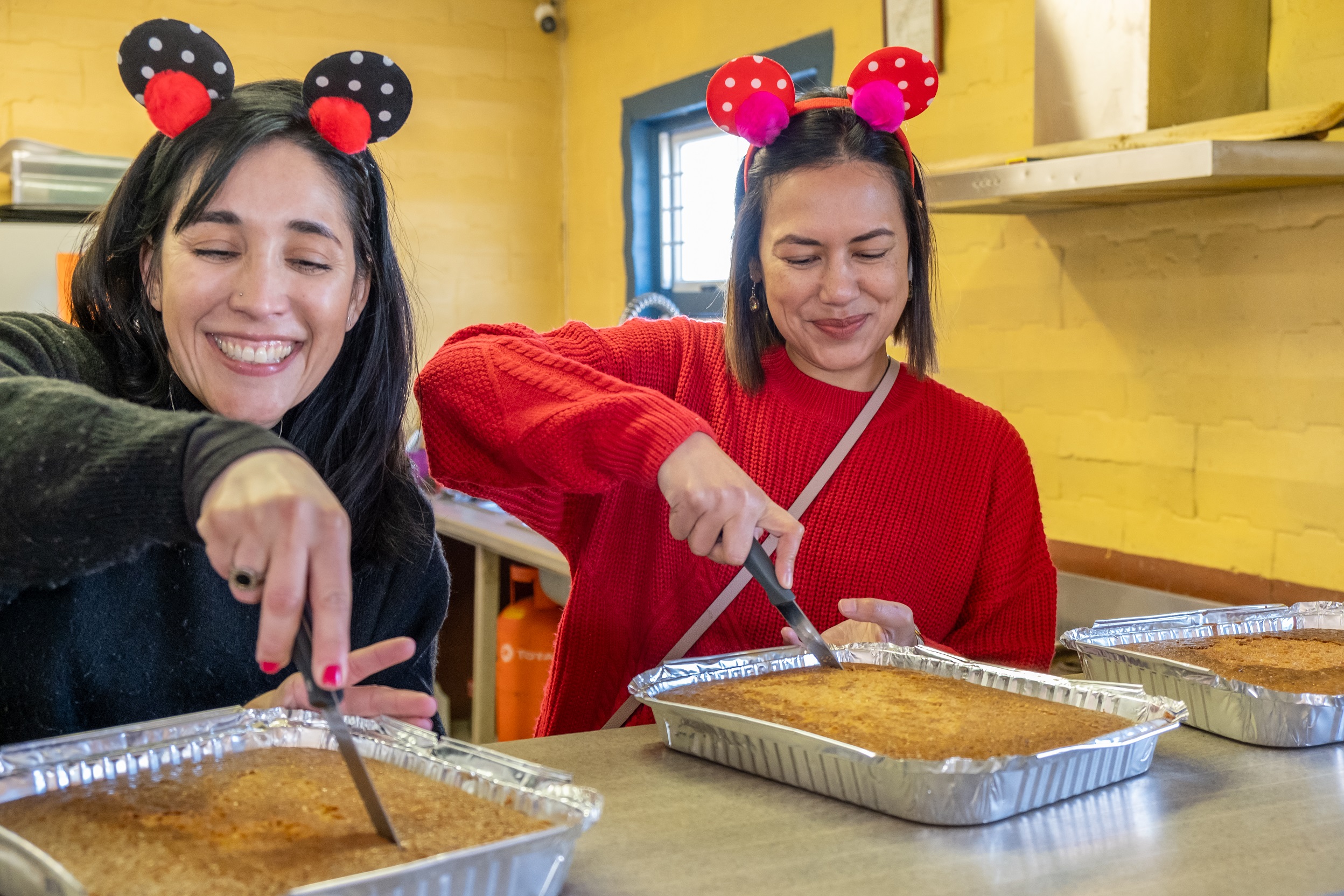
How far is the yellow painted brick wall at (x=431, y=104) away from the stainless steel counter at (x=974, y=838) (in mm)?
3400

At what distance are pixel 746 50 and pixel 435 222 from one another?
1.53m

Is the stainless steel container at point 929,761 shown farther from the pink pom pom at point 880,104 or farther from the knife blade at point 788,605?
the pink pom pom at point 880,104

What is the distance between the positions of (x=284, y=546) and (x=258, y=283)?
55cm

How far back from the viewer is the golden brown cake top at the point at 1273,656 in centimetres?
127

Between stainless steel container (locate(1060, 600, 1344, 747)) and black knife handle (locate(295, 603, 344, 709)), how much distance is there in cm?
89

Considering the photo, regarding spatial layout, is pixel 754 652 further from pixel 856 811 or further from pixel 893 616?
pixel 856 811

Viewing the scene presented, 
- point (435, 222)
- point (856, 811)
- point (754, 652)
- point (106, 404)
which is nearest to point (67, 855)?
point (106, 404)

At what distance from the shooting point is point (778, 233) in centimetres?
166

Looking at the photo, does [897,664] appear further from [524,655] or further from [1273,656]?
[524,655]

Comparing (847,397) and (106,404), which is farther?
(847,397)

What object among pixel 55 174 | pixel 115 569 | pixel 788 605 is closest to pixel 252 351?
pixel 115 569

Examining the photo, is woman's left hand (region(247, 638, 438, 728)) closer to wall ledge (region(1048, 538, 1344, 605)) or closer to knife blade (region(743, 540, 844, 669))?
knife blade (region(743, 540, 844, 669))

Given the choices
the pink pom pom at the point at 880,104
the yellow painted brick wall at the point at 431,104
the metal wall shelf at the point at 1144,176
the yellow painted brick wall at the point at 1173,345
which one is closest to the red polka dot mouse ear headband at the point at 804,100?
the pink pom pom at the point at 880,104

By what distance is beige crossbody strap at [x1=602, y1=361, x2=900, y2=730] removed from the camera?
1.58 m
